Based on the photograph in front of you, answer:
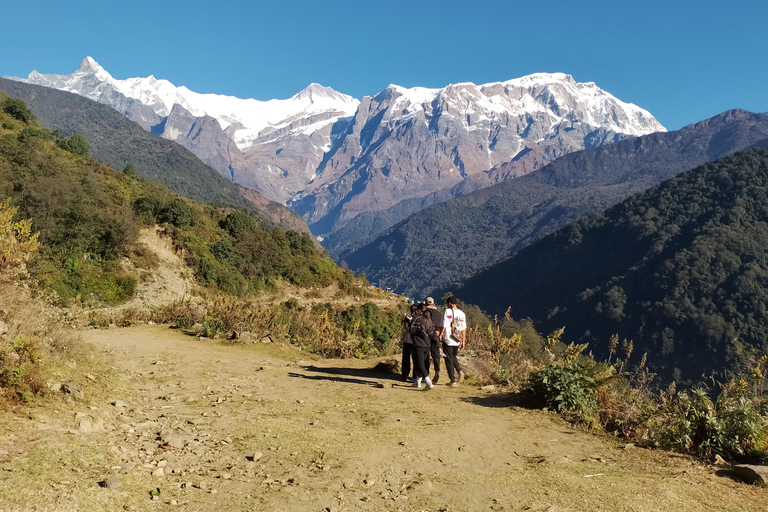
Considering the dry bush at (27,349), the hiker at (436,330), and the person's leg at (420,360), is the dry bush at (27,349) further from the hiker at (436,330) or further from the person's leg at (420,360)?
the hiker at (436,330)

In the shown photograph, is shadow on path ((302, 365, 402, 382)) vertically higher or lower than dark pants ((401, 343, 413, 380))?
lower

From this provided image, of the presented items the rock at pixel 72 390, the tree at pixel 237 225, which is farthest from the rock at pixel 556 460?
the tree at pixel 237 225

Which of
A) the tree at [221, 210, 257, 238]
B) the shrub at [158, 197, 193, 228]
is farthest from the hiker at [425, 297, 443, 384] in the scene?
the tree at [221, 210, 257, 238]

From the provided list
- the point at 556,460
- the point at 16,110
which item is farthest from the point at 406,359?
the point at 16,110

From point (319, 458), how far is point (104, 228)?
27.5 meters

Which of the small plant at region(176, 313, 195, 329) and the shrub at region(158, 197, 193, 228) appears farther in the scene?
the shrub at region(158, 197, 193, 228)

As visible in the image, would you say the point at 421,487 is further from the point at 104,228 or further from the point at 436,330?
the point at 104,228

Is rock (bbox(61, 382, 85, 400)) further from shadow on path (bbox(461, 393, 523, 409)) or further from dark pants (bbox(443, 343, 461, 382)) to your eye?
dark pants (bbox(443, 343, 461, 382))

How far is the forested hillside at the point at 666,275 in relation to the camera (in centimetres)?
8056

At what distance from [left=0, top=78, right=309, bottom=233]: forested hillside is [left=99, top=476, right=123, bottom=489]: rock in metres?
146

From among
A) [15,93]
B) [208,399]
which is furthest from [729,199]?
[15,93]

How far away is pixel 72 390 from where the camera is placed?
621 centimetres

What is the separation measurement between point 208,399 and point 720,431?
6937 millimetres

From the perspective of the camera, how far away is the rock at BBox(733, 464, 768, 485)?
16.5 ft
